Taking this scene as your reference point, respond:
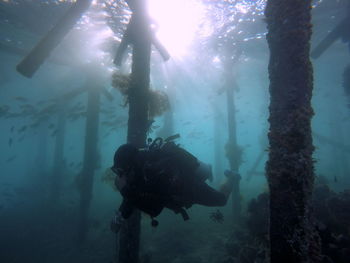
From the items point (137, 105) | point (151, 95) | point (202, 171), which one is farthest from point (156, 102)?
point (202, 171)

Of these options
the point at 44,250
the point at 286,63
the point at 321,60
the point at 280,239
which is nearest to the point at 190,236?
the point at 44,250

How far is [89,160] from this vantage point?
15.0 m

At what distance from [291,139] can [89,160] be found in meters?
13.5

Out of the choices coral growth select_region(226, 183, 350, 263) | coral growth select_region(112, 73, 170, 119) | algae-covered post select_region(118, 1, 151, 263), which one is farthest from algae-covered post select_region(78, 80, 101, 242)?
algae-covered post select_region(118, 1, 151, 263)

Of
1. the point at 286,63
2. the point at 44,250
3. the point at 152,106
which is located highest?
the point at 152,106

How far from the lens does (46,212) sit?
18938 millimetres

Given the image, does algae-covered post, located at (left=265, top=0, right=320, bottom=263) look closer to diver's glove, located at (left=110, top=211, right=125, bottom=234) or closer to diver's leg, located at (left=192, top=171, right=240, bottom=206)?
diver's leg, located at (left=192, top=171, right=240, bottom=206)

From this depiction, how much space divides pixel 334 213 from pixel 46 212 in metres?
18.8

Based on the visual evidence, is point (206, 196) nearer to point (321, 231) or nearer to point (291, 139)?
point (291, 139)

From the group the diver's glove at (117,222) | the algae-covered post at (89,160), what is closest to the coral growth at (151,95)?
the diver's glove at (117,222)

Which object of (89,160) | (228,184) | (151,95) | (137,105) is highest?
(151,95)

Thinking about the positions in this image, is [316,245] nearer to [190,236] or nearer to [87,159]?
[190,236]

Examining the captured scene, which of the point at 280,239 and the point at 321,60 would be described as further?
the point at 321,60

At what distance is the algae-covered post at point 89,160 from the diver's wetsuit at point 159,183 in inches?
427
